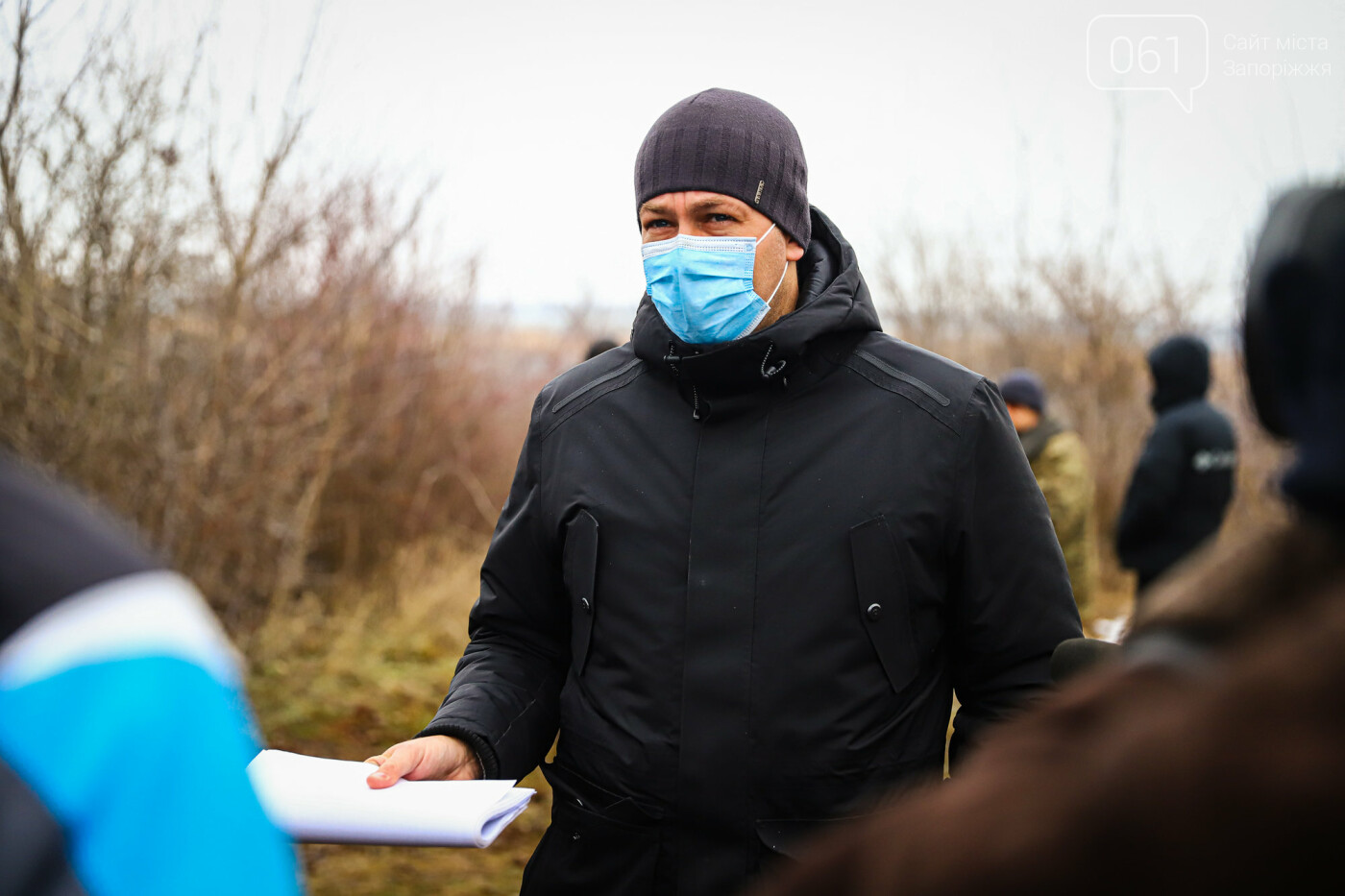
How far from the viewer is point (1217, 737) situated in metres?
0.51

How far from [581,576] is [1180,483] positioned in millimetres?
5093

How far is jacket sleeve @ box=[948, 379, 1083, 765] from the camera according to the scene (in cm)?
186

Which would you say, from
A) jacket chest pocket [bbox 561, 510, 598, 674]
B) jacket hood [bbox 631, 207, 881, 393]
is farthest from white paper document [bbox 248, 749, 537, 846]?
jacket hood [bbox 631, 207, 881, 393]

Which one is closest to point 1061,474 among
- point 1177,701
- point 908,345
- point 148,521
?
point 908,345

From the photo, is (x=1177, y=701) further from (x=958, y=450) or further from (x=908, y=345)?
(x=908, y=345)

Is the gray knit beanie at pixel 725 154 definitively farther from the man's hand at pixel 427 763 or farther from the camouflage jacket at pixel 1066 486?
the camouflage jacket at pixel 1066 486

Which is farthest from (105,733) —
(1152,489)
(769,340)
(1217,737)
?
(1152,489)

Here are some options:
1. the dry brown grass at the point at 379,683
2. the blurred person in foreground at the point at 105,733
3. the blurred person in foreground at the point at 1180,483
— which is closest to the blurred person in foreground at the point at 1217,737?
the blurred person in foreground at the point at 105,733

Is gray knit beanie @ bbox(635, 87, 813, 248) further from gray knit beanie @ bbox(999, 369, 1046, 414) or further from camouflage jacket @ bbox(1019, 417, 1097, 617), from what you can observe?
gray knit beanie @ bbox(999, 369, 1046, 414)

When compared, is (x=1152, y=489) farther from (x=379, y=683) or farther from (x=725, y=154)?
(x=379, y=683)

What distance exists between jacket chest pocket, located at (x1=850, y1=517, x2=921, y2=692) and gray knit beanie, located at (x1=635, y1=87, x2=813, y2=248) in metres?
0.80

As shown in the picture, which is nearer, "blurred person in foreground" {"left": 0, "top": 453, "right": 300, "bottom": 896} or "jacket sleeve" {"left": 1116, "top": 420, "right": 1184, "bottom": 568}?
"blurred person in foreground" {"left": 0, "top": 453, "right": 300, "bottom": 896}

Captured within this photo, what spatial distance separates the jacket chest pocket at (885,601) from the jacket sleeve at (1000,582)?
4.9 inches

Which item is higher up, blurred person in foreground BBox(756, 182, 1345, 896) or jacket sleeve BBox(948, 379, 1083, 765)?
blurred person in foreground BBox(756, 182, 1345, 896)
